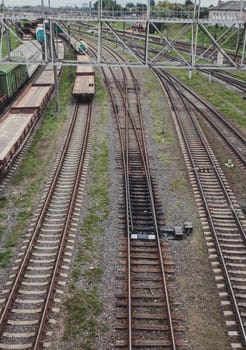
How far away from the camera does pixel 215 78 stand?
4009 centimetres

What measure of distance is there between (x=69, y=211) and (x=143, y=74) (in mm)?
29960

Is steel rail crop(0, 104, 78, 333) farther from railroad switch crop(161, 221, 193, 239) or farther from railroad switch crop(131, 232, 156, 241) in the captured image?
railroad switch crop(161, 221, 193, 239)

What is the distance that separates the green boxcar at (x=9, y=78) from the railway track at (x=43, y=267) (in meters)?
11.2

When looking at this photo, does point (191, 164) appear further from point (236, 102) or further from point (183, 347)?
point (236, 102)

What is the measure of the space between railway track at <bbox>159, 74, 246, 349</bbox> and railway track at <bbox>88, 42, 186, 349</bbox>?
4.58ft

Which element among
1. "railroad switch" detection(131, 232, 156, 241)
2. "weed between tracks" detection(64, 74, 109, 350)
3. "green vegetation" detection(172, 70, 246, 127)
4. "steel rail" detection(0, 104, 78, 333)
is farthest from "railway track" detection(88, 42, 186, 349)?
"green vegetation" detection(172, 70, 246, 127)

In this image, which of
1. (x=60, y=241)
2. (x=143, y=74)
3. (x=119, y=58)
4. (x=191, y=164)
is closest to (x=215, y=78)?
(x=143, y=74)

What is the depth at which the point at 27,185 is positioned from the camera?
55.0 feet

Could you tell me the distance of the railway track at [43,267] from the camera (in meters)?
9.41

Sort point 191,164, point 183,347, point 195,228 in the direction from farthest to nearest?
point 191,164
point 195,228
point 183,347

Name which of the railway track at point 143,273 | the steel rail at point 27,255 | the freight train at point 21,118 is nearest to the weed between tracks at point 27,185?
the steel rail at point 27,255

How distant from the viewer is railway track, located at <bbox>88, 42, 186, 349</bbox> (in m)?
9.38

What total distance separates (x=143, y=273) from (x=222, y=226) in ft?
13.0

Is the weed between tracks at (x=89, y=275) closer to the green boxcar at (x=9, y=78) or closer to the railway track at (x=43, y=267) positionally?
the railway track at (x=43, y=267)
